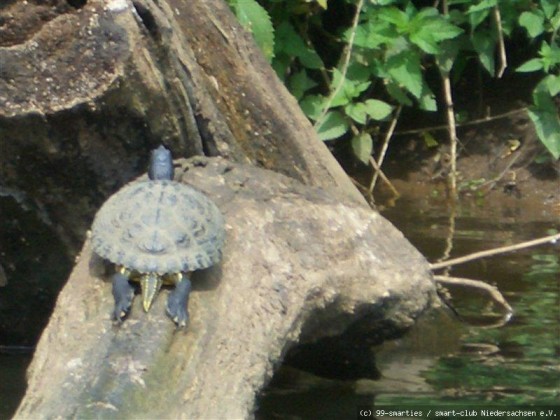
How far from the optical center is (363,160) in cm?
675

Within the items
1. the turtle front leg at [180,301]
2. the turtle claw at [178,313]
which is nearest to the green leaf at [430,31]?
the turtle front leg at [180,301]

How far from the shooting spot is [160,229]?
3.25 m

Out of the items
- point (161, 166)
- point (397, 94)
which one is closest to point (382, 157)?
point (397, 94)

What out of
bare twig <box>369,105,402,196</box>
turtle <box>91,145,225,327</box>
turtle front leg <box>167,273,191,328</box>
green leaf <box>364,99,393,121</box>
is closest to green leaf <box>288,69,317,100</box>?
green leaf <box>364,99,393,121</box>

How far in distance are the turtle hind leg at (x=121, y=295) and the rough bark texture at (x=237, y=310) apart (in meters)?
0.03

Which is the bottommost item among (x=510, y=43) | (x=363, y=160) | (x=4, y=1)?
(x=363, y=160)

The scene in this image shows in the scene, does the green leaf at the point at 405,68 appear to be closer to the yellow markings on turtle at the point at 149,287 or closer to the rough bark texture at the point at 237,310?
the rough bark texture at the point at 237,310

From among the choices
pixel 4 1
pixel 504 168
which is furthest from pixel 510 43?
pixel 4 1

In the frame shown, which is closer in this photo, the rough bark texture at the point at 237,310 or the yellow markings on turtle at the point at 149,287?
the rough bark texture at the point at 237,310

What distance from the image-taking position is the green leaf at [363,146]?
673cm

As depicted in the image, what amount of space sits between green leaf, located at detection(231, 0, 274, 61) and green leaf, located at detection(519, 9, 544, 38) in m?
1.65

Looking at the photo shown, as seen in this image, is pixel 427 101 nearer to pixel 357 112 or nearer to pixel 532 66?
pixel 357 112

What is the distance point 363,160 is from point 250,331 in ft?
12.2

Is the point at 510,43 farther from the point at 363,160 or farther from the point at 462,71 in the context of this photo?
the point at 363,160
